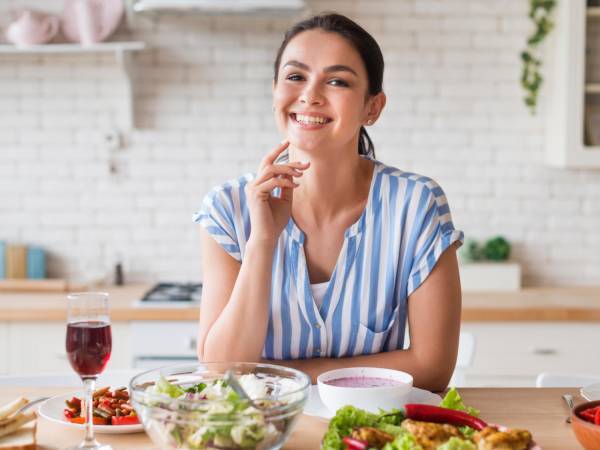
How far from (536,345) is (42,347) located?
1.96 metres

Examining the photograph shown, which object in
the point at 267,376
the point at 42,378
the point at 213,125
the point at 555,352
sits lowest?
the point at 555,352

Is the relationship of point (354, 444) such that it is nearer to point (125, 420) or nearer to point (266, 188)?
point (125, 420)

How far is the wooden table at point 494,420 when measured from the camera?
1.54 m

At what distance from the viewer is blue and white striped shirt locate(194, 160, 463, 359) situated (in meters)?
2.21

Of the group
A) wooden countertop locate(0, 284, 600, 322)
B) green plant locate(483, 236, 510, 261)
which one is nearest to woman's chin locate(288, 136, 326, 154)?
wooden countertop locate(0, 284, 600, 322)

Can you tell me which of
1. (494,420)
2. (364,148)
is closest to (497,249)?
(364,148)

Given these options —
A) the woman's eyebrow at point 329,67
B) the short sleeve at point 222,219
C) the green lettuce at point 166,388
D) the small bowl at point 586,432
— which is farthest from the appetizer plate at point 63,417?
the woman's eyebrow at point 329,67

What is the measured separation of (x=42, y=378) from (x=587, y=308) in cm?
222

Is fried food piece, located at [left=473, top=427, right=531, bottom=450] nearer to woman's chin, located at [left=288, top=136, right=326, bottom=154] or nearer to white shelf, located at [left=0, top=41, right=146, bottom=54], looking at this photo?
woman's chin, located at [left=288, top=136, right=326, bottom=154]

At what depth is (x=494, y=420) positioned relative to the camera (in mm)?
1688

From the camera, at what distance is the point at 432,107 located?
4.11 meters

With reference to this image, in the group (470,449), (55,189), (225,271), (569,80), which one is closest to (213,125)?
(55,189)

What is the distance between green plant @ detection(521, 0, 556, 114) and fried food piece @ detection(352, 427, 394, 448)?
2.90m

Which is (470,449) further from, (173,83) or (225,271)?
(173,83)
